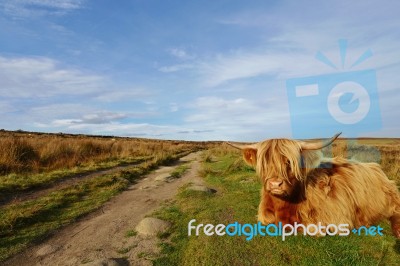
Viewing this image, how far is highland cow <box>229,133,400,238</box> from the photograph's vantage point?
177 inches

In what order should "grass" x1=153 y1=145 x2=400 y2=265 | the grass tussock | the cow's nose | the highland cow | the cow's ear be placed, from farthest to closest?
the grass tussock, the cow's ear, the highland cow, the cow's nose, "grass" x1=153 y1=145 x2=400 y2=265

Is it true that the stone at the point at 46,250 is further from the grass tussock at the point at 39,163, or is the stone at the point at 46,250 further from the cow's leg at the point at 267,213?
the grass tussock at the point at 39,163

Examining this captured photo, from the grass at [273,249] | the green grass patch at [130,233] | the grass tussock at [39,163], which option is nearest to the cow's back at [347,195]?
the grass at [273,249]

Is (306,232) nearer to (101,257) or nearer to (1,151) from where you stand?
(101,257)

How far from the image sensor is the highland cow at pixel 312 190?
4.48m

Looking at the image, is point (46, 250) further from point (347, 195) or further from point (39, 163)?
point (39, 163)

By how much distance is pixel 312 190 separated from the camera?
15.7ft

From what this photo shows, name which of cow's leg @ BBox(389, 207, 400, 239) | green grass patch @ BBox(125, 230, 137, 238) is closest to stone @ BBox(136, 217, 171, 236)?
green grass patch @ BBox(125, 230, 137, 238)

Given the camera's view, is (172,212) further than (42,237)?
Yes

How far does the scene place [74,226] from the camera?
21.4 ft

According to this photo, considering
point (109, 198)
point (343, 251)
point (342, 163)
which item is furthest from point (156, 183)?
point (343, 251)

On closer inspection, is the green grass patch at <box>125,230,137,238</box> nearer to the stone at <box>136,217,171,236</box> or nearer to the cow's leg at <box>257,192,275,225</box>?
the stone at <box>136,217,171,236</box>

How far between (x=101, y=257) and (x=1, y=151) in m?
12.1

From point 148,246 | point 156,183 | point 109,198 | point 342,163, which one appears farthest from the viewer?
point 156,183
